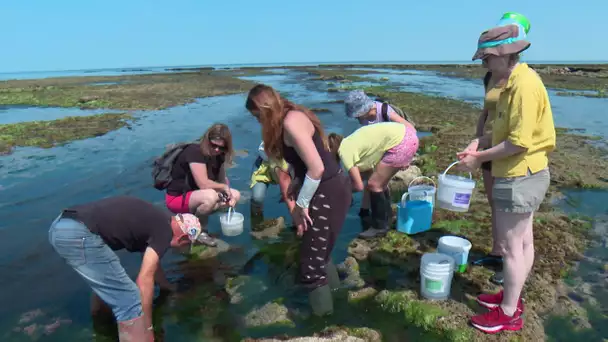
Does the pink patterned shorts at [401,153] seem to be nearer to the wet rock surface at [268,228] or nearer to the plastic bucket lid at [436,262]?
the plastic bucket lid at [436,262]

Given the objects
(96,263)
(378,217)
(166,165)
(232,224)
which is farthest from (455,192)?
(166,165)

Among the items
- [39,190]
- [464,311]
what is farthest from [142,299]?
[39,190]

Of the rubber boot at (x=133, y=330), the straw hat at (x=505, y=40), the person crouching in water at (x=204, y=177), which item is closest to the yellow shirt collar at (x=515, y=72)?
the straw hat at (x=505, y=40)

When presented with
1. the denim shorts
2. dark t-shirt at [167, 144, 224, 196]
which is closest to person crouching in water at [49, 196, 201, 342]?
the denim shorts

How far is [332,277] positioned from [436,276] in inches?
45.3

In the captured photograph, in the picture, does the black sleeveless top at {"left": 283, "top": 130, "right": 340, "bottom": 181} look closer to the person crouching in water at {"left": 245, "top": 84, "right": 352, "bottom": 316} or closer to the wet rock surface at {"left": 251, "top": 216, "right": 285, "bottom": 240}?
the person crouching in water at {"left": 245, "top": 84, "right": 352, "bottom": 316}

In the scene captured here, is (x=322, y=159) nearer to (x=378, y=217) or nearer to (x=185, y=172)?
(x=378, y=217)

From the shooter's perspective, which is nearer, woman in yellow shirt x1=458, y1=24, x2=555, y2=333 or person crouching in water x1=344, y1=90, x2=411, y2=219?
woman in yellow shirt x1=458, y1=24, x2=555, y2=333

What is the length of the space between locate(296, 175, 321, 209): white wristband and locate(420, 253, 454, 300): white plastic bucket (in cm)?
149

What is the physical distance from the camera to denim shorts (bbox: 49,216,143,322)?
3.35 m

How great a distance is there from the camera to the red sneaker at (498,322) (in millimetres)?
3760

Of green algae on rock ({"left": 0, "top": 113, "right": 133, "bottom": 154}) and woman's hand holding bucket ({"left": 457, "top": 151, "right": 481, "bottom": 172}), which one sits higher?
woman's hand holding bucket ({"left": 457, "top": 151, "right": 481, "bottom": 172})

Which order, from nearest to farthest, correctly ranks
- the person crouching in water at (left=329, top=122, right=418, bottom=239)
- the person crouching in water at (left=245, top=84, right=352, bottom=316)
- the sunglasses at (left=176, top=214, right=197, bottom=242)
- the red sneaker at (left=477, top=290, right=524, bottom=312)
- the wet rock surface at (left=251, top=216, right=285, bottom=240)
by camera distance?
the person crouching in water at (left=245, top=84, right=352, bottom=316) → the sunglasses at (left=176, top=214, right=197, bottom=242) → the red sneaker at (left=477, top=290, right=524, bottom=312) → the person crouching in water at (left=329, top=122, right=418, bottom=239) → the wet rock surface at (left=251, top=216, right=285, bottom=240)

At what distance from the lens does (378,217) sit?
20.3 feet
